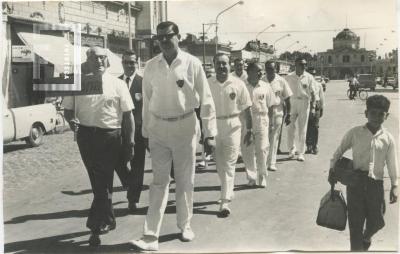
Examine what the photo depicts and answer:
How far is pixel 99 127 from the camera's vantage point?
442 cm

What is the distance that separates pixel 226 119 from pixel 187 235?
1.53m

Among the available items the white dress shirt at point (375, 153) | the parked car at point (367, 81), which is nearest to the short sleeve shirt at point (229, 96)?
the white dress shirt at point (375, 153)

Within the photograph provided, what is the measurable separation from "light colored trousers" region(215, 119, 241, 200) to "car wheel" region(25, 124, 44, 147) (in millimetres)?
6528

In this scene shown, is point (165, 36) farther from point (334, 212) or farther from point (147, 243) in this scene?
point (334, 212)

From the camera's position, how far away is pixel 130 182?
5500mm

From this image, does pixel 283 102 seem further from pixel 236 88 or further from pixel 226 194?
pixel 226 194

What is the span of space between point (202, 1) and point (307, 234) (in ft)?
8.36

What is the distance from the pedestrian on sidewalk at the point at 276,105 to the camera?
25.5ft

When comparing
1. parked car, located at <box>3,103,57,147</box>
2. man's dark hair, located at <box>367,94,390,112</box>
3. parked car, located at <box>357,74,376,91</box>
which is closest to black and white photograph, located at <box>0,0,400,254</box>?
man's dark hair, located at <box>367,94,390,112</box>

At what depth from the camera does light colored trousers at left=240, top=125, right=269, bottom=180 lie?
661cm

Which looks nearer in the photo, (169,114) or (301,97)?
(169,114)

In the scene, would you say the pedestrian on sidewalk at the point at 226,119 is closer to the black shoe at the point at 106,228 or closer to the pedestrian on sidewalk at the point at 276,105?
the black shoe at the point at 106,228

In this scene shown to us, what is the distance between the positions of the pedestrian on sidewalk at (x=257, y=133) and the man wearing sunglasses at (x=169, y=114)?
2.27 metres

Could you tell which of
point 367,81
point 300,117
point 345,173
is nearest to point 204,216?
point 345,173
